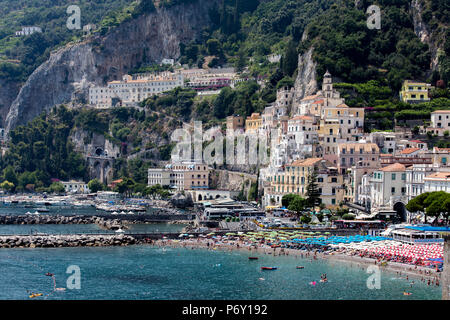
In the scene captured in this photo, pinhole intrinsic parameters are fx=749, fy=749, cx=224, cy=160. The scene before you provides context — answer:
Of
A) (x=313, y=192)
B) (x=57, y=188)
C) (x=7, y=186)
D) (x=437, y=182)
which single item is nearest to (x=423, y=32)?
(x=313, y=192)

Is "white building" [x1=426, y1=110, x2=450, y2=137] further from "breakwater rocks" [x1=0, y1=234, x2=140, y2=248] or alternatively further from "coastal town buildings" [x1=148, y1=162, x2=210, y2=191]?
"breakwater rocks" [x1=0, y1=234, x2=140, y2=248]

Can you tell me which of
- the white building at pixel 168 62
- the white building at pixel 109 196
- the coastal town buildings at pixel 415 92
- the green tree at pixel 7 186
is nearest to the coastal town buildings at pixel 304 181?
the coastal town buildings at pixel 415 92

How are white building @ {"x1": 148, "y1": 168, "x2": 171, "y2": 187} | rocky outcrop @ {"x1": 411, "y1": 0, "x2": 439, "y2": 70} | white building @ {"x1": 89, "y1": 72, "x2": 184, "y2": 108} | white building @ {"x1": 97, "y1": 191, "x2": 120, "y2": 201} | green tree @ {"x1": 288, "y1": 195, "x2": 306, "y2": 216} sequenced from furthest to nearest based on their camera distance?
white building @ {"x1": 89, "y1": 72, "x2": 184, "y2": 108} < white building @ {"x1": 97, "y1": 191, "x2": 120, "y2": 201} < white building @ {"x1": 148, "y1": 168, "x2": 171, "y2": 187} < rocky outcrop @ {"x1": 411, "y1": 0, "x2": 439, "y2": 70} < green tree @ {"x1": 288, "y1": 195, "x2": 306, "y2": 216}

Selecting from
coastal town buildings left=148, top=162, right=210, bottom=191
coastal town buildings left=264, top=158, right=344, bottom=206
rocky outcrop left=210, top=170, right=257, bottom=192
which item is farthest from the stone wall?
coastal town buildings left=148, top=162, right=210, bottom=191

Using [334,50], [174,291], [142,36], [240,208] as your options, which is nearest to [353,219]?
[240,208]
